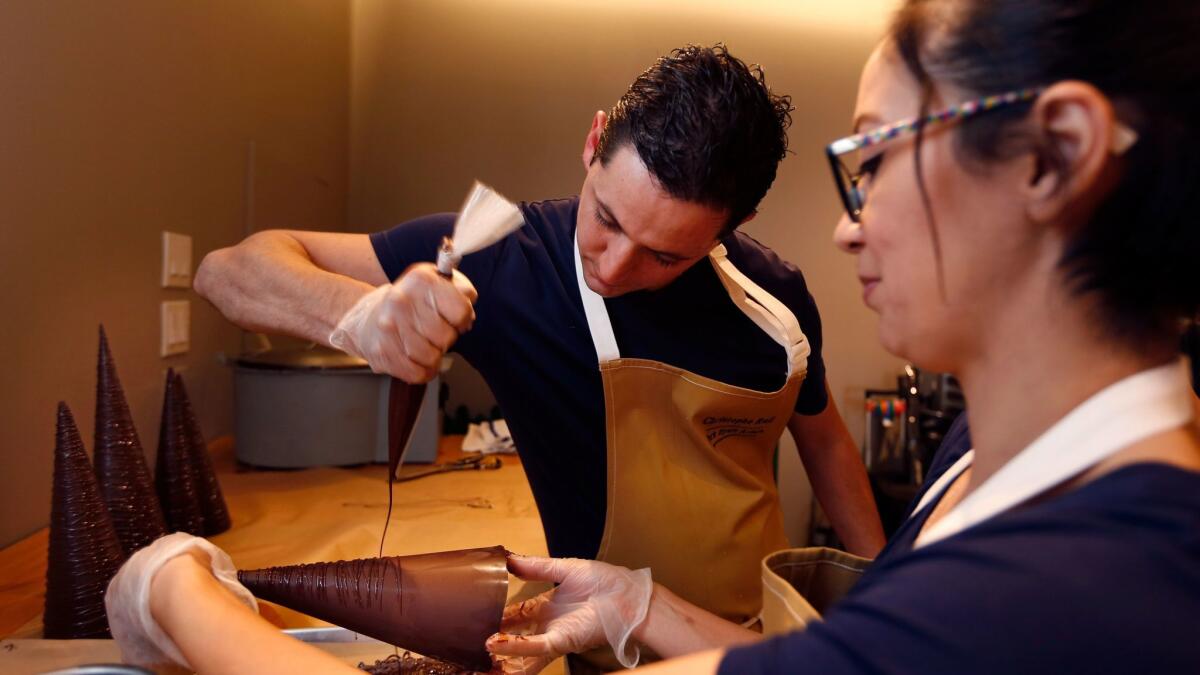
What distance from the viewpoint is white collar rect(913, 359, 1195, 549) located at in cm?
56

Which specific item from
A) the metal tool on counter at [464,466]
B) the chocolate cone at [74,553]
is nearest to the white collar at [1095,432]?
the chocolate cone at [74,553]

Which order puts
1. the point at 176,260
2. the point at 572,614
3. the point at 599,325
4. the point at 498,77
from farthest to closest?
the point at 498,77
the point at 176,260
the point at 599,325
the point at 572,614

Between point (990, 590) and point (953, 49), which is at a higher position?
point (953, 49)

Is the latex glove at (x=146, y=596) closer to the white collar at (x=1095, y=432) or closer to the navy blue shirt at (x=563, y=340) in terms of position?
the navy blue shirt at (x=563, y=340)

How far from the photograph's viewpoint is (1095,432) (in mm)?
566

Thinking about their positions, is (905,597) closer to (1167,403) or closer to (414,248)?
(1167,403)

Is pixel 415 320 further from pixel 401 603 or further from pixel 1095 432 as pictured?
pixel 1095 432

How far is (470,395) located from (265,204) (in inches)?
41.3

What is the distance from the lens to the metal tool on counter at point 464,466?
207 cm

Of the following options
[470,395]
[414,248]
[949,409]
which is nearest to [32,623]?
[414,248]

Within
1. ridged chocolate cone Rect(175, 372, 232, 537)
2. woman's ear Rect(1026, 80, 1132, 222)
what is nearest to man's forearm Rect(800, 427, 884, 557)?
woman's ear Rect(1026, 80, 1132, 222)

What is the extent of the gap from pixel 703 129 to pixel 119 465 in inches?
40.8

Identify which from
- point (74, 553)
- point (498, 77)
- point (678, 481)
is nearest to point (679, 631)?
point (678, 481)

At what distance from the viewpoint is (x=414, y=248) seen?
4.34 feet
